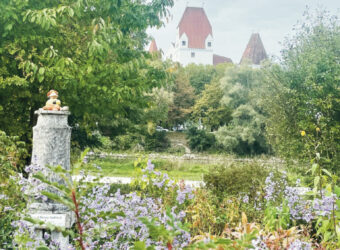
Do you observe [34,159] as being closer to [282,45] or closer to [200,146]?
[282,45]

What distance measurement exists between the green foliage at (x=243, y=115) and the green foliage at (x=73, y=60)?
2020cm

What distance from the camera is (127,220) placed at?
2934 mm

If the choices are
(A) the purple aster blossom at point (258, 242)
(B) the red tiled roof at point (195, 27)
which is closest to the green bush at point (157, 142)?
(A) the purple aster blossom at point (258, 242)

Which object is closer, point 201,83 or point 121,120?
point 121,120

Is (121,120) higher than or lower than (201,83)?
lower

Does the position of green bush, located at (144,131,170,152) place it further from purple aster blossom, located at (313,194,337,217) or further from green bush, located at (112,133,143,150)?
purple aster blossom, located at (313,194,337,217)

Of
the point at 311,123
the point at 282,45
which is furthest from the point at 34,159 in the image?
the point at 282,45

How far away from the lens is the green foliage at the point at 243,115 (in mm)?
28891

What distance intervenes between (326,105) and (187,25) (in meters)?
68.0

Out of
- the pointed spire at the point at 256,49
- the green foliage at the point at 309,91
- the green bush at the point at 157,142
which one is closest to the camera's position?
the green foliage at the point at 309,91

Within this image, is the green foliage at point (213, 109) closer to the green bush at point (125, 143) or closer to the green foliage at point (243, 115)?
the green foliage at point (243, 115)

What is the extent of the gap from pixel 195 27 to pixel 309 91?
67737 millimetres

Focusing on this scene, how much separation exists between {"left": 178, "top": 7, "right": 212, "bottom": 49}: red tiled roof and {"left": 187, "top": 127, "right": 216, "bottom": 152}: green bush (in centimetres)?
4685

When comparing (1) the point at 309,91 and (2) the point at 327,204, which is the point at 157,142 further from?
(2) the point at 327,204
